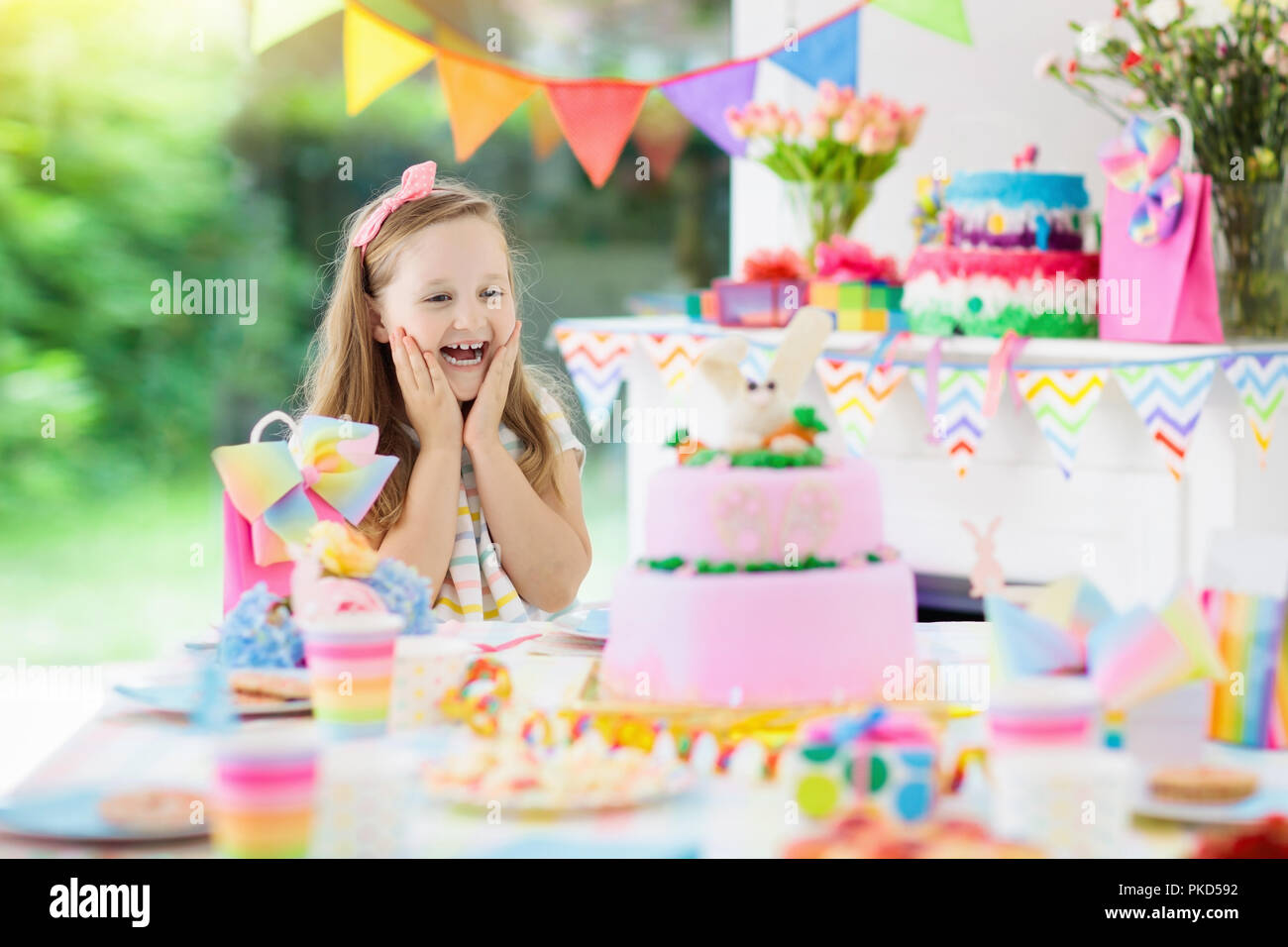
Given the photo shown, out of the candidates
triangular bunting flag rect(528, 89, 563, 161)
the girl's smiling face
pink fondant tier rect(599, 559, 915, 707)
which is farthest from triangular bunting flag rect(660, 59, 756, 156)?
triangular bunting flag rect(528, 89, 563, 161)

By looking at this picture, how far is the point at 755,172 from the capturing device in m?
4.09

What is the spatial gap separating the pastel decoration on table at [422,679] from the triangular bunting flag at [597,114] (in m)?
1.67

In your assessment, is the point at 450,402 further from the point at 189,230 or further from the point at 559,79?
the point at 189,230

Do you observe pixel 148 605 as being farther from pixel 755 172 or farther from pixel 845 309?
pixel 845 309

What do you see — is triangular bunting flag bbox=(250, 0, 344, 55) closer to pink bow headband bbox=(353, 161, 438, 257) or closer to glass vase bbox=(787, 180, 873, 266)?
pink bow headband bbox=(353, 161, 438, 257)

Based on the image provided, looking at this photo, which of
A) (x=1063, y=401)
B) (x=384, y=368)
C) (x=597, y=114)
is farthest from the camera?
(x=597, y=114)

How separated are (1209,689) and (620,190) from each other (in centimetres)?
706

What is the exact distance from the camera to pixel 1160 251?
8.46 ft

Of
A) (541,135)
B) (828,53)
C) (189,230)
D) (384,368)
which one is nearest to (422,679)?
(384,368)

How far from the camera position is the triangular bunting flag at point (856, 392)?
295 centimetres

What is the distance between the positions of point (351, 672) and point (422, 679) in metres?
0.09

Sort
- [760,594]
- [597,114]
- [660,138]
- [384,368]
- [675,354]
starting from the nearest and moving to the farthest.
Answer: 1. [760,594]
2. [384,368]
3. [597,114]
4. [675,354]
5. [660,138]

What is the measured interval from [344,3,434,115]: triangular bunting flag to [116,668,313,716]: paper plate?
153 centimetres

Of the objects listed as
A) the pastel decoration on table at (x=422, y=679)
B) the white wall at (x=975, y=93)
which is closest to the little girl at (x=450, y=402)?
the pastel decoration on table at (x=422, y=679)
